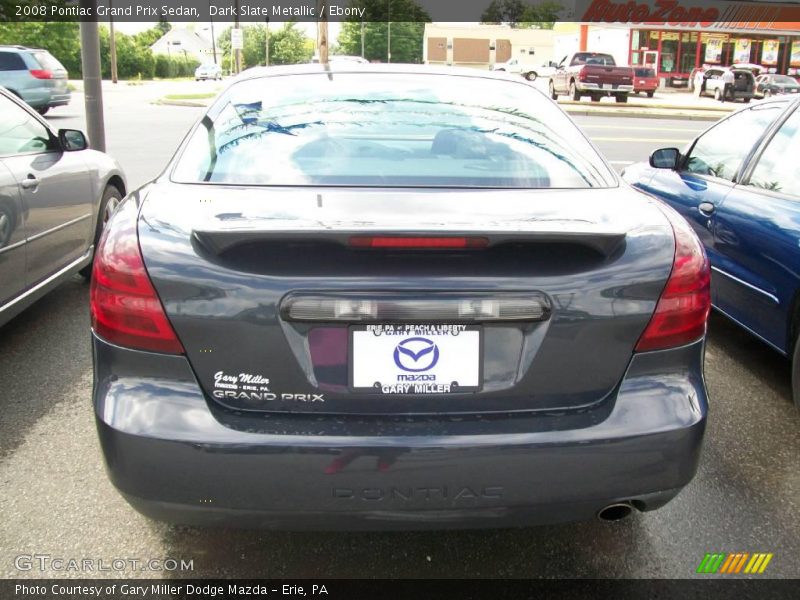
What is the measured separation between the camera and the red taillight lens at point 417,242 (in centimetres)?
191

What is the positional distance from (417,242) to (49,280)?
3.33m

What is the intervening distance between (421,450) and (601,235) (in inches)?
28.4

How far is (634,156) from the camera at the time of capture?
44.0ft

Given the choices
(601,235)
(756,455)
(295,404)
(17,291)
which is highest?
(601,235)

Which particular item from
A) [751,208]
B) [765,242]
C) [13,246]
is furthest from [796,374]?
[13,246]

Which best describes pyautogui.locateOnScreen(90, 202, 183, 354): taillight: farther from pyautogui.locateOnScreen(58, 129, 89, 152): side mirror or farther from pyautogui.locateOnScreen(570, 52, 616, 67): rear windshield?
pyautogui.locateOnScreen(570, 52, 616, 67): rear windshield

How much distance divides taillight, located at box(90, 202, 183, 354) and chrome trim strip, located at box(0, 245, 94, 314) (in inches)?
86.2

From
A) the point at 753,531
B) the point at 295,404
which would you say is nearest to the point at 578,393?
the point at 295,404

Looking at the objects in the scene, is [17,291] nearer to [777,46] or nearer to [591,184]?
[591,184]

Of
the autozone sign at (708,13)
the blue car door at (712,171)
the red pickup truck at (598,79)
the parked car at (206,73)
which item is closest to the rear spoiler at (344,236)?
the blue car door at (712,171)

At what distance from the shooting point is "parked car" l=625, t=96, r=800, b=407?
3557 millimetres

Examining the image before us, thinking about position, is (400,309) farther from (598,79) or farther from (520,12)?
(520,12)

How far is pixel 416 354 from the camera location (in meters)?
1.92

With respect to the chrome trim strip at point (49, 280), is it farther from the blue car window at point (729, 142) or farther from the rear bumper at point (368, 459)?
the blue car window at point (729, 142)
